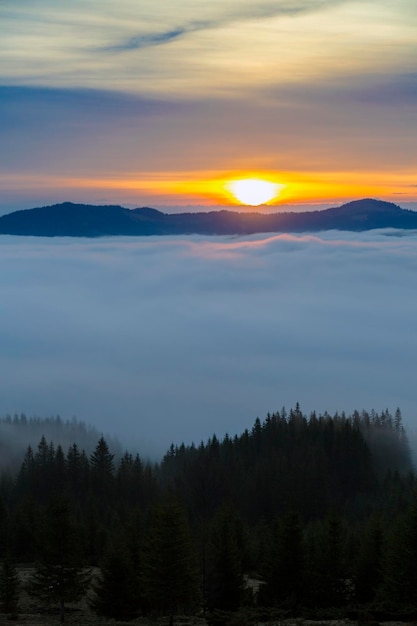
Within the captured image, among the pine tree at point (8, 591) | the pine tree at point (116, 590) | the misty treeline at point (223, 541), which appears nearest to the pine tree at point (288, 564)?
the misty treeline at point (223, 541)

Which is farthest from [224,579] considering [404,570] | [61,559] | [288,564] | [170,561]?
[404,570]

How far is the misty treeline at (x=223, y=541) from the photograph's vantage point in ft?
170

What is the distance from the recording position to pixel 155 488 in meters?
124

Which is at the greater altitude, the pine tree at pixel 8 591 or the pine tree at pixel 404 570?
the pine tree at pixel 404 570

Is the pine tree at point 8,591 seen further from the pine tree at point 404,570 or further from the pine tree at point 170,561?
the pine tree at point 404,570

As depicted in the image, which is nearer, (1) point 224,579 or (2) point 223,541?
(1) point 224,579

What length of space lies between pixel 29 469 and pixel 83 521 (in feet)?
167

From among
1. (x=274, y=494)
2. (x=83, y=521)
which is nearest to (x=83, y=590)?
(x=83, y=521)

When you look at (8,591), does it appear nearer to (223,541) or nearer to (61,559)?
(61,559)

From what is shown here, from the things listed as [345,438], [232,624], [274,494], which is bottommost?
[232,624]

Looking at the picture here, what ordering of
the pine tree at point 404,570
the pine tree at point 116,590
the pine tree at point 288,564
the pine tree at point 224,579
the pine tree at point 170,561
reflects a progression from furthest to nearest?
the pine tree at point 116,590
the pine tree at point 224,579
the pine tree at point 288,564
the pine tree at point 170,561
the pine tree at point 404,570

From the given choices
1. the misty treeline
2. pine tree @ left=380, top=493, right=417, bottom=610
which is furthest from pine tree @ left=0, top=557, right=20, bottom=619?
pine tree @ left=380, top=493, right=417, bottom=610

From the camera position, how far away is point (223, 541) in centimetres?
5609

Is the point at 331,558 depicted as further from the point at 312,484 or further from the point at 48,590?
the point at 312,484
